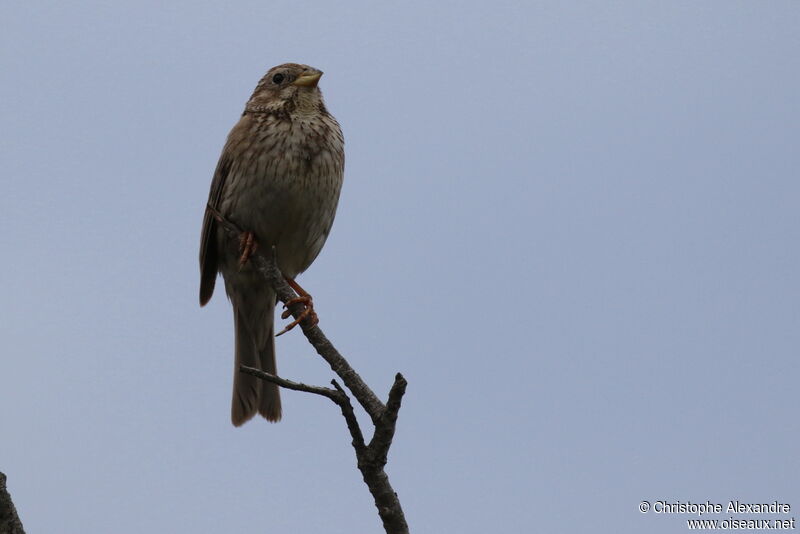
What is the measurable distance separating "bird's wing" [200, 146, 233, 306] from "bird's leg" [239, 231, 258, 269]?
337mm

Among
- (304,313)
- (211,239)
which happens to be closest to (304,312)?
(304,313)

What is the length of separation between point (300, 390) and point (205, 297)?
301cm

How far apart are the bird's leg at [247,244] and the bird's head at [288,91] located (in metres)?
0.76

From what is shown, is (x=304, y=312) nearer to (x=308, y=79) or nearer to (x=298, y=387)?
(x=298, y=387)

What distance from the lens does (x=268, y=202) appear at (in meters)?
5.92

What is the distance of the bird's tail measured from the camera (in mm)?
6176

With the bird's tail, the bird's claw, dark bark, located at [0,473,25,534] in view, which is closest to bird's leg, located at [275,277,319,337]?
the bird's claw

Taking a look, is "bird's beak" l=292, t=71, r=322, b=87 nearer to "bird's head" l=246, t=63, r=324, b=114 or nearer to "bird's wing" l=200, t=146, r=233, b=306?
"bird's head" l=246, t=63, r=324, b=114

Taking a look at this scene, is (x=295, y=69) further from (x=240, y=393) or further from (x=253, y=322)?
(x=240, y=393)

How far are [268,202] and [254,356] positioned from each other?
1141 mm

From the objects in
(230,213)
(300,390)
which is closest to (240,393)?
(230,213)

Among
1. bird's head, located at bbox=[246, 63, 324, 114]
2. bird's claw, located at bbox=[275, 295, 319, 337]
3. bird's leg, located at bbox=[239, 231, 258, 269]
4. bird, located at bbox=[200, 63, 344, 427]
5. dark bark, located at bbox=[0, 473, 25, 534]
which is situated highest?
bird's head, located at bbox=[246, 63, 324, 114]

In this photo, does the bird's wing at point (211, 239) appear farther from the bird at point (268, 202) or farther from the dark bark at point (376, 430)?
the dark bark at point (376, 430)

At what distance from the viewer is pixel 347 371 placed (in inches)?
160
